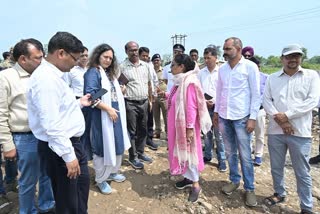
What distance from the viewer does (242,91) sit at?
3.59 meters

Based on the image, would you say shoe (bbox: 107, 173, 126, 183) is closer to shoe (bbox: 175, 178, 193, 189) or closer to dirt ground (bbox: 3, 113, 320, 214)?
dirt ground (bbox: 3, 113, 320, 214)

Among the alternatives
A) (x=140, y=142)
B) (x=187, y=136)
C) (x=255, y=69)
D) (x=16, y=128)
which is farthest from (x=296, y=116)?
(x=16, y=128)

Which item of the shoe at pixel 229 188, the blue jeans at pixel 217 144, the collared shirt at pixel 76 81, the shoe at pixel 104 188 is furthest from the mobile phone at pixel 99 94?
the blue jeans at pixel 217 144

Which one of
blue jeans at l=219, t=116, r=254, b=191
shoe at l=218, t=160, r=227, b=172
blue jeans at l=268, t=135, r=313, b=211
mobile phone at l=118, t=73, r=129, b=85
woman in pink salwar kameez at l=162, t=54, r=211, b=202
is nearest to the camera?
blue jeans at l=268, t=135, r=313, b=211

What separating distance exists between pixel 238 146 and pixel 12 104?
2765 millimetres

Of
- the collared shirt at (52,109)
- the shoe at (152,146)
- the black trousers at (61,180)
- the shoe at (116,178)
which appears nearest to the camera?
the collared shirt at (52,109)

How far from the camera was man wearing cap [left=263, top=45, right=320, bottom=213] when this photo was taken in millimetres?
3246

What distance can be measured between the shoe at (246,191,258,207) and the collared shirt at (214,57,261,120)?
104 centimetres

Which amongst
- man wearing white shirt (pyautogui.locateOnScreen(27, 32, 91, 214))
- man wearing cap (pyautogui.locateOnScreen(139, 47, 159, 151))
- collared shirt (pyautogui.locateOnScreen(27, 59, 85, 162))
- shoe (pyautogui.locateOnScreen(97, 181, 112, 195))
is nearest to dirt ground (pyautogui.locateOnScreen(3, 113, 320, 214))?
shoe (pyautogui.locateOnScreen(97, 181, 112, 195))

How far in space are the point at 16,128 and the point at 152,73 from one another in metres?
2.68

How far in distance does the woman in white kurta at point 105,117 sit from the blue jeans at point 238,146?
140cm

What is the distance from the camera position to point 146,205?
3.58 meters

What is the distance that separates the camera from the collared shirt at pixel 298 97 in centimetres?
324

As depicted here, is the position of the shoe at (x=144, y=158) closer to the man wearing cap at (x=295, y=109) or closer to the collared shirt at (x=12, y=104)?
the man wearing cap at (x=295, y=109)
